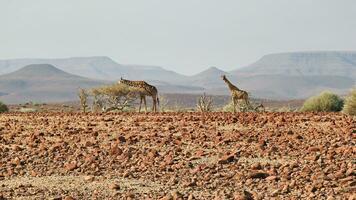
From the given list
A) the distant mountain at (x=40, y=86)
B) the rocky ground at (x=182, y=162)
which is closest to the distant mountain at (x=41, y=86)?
the distant mountain at (x=40, y=86)

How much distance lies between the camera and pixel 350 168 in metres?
9.37

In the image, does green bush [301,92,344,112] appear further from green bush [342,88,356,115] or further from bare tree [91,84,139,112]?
bare tree [91,84,139,112]

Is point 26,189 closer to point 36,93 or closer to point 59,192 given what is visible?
point 59,192

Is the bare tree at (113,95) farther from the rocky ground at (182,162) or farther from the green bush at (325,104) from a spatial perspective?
the rocky ground at (182,162)

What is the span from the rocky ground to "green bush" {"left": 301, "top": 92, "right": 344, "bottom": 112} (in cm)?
1344

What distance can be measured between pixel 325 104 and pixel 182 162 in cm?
1942

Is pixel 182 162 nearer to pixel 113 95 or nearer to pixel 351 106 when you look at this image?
pixel 351 106

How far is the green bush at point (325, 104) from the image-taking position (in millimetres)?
28906

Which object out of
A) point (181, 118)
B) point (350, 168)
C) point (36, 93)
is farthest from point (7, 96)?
point (350, 168)

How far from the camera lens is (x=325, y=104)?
95.0 feet

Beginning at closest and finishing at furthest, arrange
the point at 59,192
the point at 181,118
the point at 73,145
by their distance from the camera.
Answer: the point at 59,192
the point at 73,145
the point at 181,118

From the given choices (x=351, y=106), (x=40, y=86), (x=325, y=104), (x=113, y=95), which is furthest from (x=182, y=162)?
(x=40, y=86)

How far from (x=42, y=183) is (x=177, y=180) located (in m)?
1.85

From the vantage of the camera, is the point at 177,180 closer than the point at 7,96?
Yes
